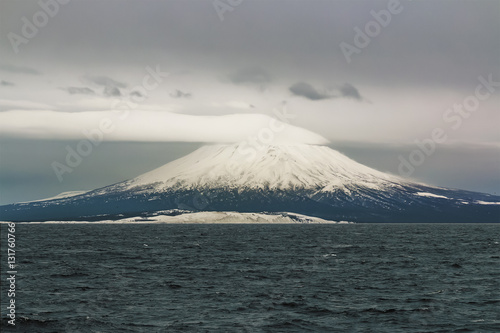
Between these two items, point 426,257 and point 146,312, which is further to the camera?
point 426,257

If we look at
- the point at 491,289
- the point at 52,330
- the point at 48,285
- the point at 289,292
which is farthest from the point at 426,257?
the point at 52,330

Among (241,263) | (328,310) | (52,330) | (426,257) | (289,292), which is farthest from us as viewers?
(426,257)

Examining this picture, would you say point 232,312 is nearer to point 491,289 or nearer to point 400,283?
point 400,283

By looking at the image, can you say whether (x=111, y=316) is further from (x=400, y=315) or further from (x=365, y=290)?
(x=365, y=290)

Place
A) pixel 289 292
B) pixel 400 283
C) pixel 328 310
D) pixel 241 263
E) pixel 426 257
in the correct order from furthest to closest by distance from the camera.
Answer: pixel 426 257
pixel 241 263
pixel 400 283
pixel 289 292
pixel 328 310

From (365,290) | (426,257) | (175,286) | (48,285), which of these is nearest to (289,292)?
(365,290)

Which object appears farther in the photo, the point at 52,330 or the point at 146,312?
the point at 146,312

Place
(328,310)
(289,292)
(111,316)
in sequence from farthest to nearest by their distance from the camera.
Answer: (289,292) → (328,310) → (111,316)

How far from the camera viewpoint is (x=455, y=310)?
55.7 metres

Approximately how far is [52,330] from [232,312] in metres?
15.6

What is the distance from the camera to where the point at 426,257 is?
380 feet

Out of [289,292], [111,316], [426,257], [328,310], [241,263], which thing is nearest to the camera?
[111,316]

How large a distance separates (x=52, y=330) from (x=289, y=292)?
2782 centimetres

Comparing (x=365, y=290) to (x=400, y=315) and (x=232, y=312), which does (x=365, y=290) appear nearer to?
(x=400, y=315)
